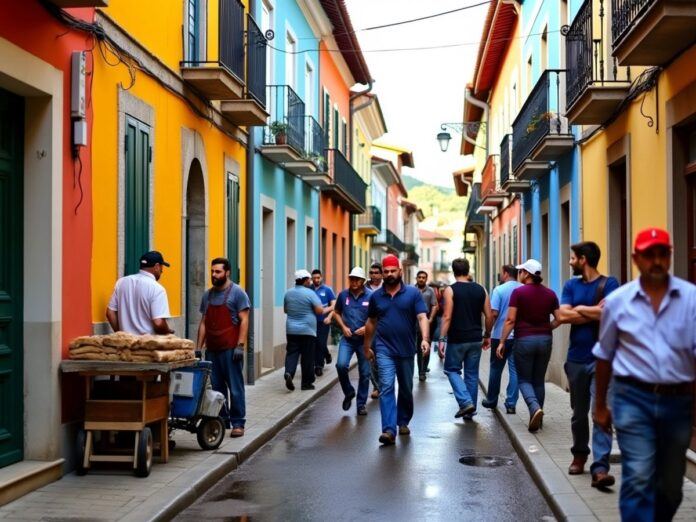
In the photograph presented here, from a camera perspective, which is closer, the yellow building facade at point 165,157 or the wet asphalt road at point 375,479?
the wet asphalt road at point 375,479

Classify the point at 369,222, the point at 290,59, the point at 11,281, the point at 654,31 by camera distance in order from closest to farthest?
the point at 11,281, the point at 654,31, the point at 290,59, the point at 369,222

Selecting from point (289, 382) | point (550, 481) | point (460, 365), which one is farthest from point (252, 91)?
point (550, 481)

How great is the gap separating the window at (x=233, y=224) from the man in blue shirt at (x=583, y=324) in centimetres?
780

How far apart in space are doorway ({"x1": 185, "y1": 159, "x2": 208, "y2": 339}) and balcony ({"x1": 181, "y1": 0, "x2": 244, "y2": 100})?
3.86 ft

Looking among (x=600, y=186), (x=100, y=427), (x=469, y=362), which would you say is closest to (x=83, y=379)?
(x=100, y=427)

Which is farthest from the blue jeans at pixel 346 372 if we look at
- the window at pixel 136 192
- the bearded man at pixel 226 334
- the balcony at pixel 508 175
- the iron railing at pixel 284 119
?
the balcony at pixel 508 175

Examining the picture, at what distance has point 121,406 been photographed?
8.30m

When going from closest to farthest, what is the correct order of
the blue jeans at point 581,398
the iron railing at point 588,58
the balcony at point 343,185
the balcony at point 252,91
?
the blue jeans at point 581,398 < the iron railing at point 588,58 < the balcony at point 252,91 < the balcony at point 343,185

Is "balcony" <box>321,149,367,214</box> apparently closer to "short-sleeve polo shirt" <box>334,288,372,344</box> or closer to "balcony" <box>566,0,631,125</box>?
"short-sleeve polo shirt" <box>334,288,372,344</box>

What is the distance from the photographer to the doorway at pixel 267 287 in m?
19.0

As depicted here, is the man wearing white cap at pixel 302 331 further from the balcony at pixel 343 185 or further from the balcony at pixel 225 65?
the balcony at pixel 343 185

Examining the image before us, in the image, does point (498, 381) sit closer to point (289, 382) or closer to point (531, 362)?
point (531, 362)

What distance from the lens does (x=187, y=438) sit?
10.4 metres

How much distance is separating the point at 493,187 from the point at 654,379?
71.5 feet
